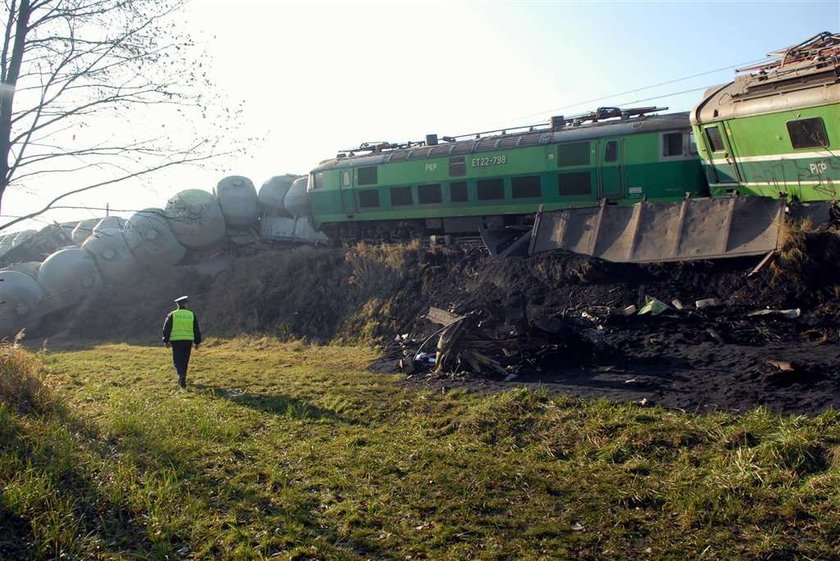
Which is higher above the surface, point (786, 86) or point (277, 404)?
point (786, 86)

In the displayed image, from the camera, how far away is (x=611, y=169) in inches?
672

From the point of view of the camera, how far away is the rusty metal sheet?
11.7 m

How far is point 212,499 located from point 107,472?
1218mm

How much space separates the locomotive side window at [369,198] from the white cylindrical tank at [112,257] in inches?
438

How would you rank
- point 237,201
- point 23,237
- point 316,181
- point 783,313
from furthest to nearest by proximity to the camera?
point 23,237 < point 237,201 < point 316,181 < point 783,313

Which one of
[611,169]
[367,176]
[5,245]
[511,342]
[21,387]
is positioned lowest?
[511,342]

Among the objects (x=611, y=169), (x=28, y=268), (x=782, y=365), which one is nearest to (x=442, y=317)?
(x=782, y=365)

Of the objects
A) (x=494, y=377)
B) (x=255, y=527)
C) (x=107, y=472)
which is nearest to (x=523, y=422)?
(x=494, y=377)

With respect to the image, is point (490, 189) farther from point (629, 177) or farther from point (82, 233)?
point (82, 233)

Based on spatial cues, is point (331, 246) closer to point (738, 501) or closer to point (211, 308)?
point (211, 308)

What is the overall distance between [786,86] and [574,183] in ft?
18.5

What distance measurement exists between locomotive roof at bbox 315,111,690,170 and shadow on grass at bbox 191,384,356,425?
10.6m

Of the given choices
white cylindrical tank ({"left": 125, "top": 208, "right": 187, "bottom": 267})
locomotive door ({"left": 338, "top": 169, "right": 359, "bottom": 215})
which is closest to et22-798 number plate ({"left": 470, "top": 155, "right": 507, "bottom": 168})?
locomotive door ({"left": 338, "top": 169, "right": 359, "bottom": 215})

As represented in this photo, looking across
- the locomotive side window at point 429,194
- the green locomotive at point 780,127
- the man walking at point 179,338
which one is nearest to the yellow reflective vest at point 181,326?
the man walking at point 179,338
